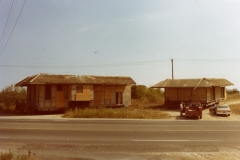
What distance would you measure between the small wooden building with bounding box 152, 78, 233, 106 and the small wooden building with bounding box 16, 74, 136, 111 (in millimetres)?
7019

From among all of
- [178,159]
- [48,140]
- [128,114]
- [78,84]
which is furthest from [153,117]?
[178,159]

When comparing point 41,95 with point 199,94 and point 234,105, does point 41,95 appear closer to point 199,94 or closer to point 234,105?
point 199,94

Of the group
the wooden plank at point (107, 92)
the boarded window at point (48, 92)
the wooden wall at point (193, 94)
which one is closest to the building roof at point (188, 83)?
the wooden wall at point (193, 94)

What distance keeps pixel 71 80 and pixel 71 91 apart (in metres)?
1.67

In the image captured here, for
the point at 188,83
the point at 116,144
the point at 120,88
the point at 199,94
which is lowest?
the point at 116,144

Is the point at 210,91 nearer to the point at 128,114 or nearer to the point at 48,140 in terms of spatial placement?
the point at 128,114

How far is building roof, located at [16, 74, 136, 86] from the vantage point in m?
35.5

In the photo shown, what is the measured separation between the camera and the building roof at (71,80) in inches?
1398

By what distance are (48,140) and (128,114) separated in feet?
56.2

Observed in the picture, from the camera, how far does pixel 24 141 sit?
540 inches

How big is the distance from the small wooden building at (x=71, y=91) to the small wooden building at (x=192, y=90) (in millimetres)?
7019

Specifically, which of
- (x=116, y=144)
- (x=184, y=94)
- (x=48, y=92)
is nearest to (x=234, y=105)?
(x=184, y=94)

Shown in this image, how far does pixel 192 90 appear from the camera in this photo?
40844 mm

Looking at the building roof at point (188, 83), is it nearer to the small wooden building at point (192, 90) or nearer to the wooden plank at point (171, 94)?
the small wooden building at point (192, 90)
